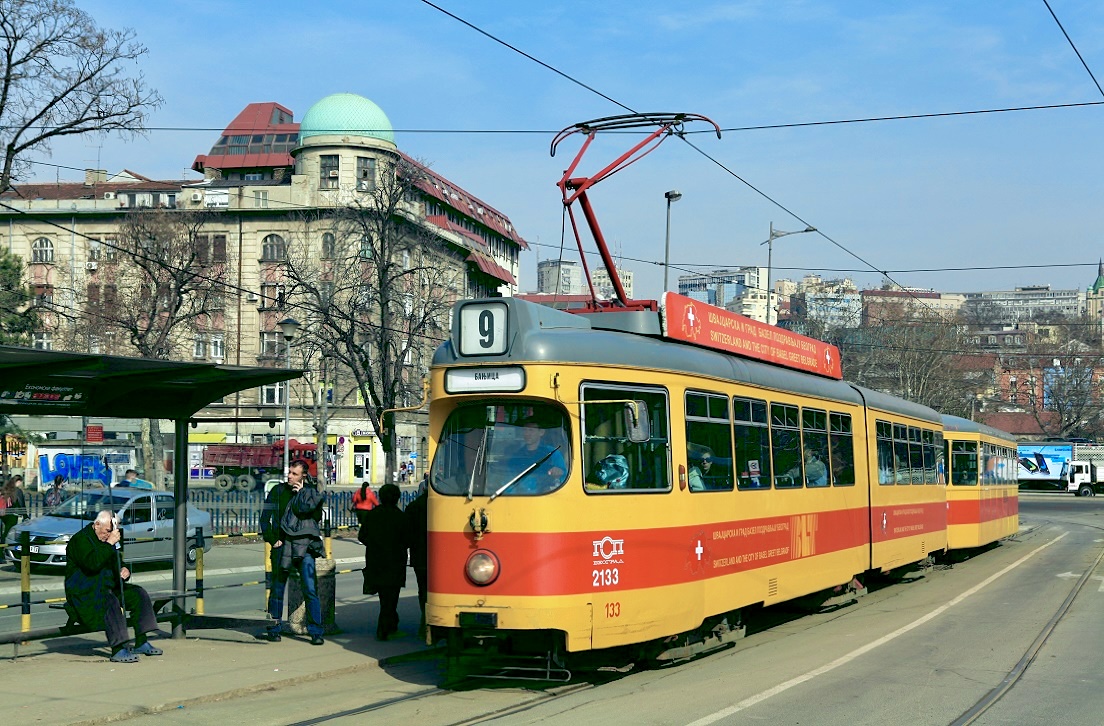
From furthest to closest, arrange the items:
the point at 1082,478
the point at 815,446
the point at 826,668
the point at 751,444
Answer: the point at 1082,478 < the point at 815,446 < the point at 751,444 < the point at 826,668

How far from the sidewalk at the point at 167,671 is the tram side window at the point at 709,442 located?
135 inches

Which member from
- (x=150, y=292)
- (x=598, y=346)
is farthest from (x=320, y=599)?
(x=150, y=292)

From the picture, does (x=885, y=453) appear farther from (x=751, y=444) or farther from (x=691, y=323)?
(x=691, y=323)

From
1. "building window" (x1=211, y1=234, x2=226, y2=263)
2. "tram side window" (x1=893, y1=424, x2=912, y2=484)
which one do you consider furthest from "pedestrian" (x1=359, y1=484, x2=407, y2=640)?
"building window" (x1=211, y1=234, x2=226, y2=263)

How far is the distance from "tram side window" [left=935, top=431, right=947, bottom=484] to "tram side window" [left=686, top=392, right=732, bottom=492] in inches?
436

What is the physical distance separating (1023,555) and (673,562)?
1977 cm

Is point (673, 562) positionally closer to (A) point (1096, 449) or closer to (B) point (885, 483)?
(B) point (885, 483)

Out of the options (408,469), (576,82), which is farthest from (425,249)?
(408,469)

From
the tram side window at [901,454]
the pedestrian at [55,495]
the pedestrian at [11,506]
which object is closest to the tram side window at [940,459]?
the tram side window at [901,454]

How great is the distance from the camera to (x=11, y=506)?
25.4 metres

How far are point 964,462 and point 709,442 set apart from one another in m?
14.5

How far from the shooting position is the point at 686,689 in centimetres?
1011

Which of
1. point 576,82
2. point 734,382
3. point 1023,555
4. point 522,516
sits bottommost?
point 1023,555

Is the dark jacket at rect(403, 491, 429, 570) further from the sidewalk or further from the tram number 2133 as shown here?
the tram number 2133
